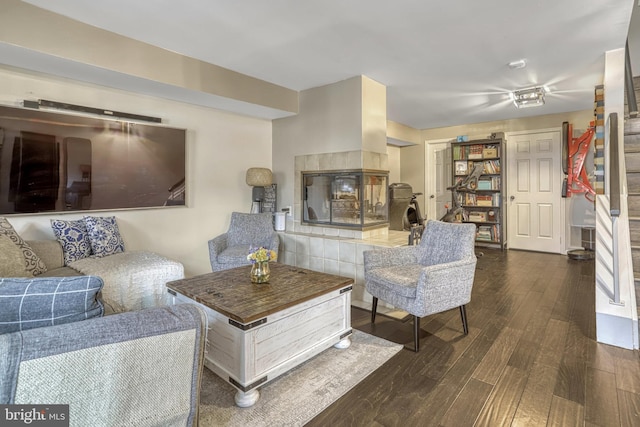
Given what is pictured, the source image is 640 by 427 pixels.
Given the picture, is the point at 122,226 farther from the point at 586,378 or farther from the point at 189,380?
the point at 586,378

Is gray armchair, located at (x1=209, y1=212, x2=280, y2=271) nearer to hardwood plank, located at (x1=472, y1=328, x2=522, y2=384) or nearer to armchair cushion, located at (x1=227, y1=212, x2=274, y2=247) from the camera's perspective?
armchair cushion, located at (x1=227, y1=212, x2=274, y2=247)

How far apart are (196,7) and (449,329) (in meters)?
3.10

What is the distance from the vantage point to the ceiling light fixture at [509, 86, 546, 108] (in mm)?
3915

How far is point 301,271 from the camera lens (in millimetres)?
2559

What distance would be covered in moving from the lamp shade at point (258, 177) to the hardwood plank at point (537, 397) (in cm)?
328

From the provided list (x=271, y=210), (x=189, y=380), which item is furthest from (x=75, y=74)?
(x=189, y=380)

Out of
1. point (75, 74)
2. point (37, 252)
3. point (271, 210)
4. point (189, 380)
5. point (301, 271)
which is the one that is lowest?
point (189, 380)

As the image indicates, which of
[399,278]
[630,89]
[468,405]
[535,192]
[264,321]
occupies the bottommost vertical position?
[468,405]

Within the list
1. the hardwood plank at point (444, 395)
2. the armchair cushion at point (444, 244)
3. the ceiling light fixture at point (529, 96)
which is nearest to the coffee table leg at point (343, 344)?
the hardwood plank at point (444, 395)

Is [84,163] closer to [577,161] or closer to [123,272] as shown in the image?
[123,272]

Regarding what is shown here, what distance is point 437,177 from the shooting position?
659 centimetres

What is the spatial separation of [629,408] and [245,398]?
2017mm

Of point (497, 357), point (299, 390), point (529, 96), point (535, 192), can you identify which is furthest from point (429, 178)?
point (299, 390)

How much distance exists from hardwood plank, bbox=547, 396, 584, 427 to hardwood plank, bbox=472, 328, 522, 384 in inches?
11.8
